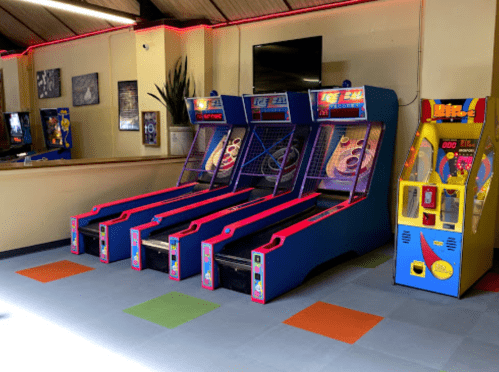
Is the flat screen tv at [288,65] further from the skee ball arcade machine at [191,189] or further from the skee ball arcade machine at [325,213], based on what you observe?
the skee ball arcade machine at [325,213]

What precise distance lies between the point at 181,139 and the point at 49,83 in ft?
14.9

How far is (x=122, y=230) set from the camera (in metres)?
4.98

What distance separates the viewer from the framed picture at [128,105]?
314 inches

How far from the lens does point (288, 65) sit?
594 cm

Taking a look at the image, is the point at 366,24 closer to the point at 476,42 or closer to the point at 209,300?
the point at 476,42

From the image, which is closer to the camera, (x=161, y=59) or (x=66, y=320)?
(x=66, y=320)

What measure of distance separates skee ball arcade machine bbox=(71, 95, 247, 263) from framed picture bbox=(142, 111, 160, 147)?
2.44ft

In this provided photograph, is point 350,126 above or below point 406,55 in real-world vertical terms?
below

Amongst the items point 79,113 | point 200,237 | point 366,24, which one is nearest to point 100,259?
point 200,237

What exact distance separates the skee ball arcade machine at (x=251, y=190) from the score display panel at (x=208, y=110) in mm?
376

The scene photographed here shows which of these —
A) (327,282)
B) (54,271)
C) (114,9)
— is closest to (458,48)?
(327,282)

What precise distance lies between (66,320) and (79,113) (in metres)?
6.58

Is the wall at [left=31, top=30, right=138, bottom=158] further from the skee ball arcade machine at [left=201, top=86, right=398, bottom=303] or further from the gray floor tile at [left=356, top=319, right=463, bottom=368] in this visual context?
the gray floor tile at [left=356, top=319, right=463, bottom=368]

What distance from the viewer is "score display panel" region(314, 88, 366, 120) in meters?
4.75
